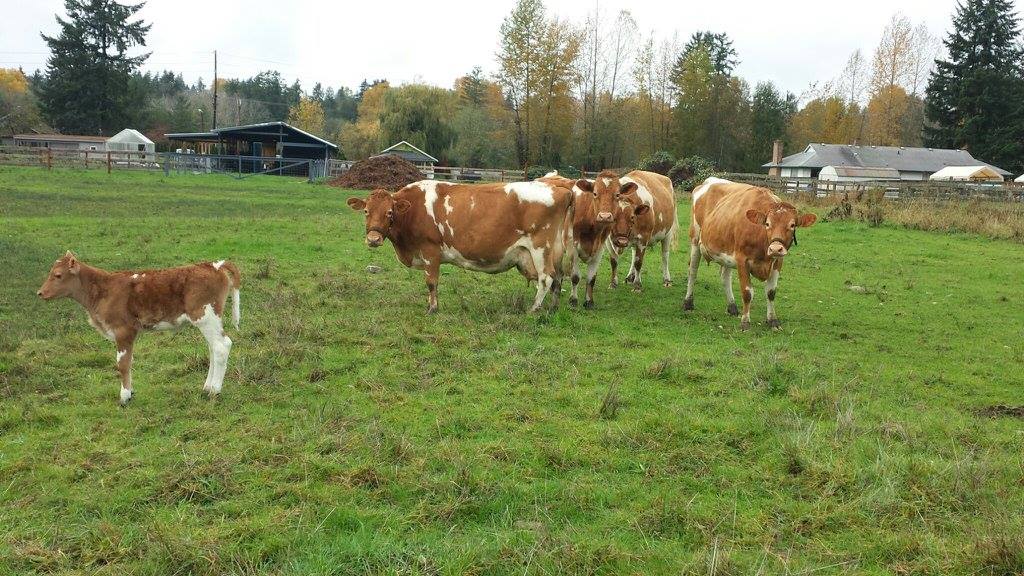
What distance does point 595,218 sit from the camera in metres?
10.8

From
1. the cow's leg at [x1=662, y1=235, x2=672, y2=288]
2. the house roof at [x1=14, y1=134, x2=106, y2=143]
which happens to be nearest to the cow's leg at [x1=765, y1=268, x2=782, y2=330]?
the cow's leg at [x1=662, y1=235, x2=672, y2=288]

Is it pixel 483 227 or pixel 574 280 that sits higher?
pixel 483 227

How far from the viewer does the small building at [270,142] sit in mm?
55938

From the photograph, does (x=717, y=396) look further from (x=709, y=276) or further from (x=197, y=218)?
(x=197, y=218)

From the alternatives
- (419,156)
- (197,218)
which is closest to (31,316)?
(197,218)

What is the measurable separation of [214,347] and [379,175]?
A: 114 feet

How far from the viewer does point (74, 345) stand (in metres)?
7.90

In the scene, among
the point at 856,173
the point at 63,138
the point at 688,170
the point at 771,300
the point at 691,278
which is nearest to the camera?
the point at 771,300

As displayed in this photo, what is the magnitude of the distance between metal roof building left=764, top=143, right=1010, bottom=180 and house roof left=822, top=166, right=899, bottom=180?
46 cm

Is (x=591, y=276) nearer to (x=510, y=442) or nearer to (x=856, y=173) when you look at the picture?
(x=510, y=442)

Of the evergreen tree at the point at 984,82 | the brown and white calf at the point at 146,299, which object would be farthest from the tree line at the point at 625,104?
the brown and white calf at the point at 146,299

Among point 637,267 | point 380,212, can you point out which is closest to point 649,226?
point 637,267

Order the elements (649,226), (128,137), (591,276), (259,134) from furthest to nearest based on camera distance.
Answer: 1. (128,137)
2. (259,134)
3. (649,226)
4. (591,276)

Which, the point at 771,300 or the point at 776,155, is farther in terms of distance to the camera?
the point at 776,155
